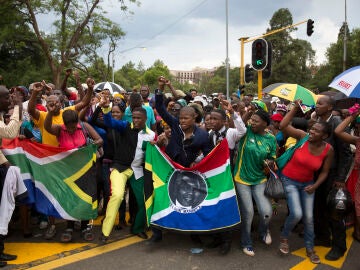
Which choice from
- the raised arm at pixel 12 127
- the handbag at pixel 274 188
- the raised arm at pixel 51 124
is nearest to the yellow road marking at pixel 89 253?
the raised arm at pixel 12 127

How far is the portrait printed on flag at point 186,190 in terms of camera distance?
176 inches

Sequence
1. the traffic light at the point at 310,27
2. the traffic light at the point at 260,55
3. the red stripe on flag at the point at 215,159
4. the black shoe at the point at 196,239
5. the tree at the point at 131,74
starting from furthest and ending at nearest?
the tree at the point at 131,74 < the traffic light at the point at 310,27 < the traffic light at the point at 260,55 < the black shoe at the point at 196,239 < the red stripe on flag at the point at 215,159

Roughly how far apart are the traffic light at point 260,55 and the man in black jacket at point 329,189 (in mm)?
5097

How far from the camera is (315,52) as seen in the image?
59.9 metres

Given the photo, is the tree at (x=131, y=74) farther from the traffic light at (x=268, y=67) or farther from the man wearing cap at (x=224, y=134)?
the man wearing cap at (x=224, y=134)

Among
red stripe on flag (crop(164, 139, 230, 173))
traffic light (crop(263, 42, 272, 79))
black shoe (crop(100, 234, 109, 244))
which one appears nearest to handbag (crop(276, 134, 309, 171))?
red stripe on flag (crop(164, 139, 230, 173))

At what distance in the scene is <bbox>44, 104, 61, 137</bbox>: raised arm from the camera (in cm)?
468

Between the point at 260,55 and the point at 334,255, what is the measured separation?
6.82m

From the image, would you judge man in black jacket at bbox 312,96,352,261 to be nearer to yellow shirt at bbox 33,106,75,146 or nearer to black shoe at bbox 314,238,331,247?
black shoe at bbox 314,238,331,247

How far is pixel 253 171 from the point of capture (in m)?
4.41

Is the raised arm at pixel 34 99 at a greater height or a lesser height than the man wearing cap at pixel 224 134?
greater

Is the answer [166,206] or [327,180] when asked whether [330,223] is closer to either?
[327,180]

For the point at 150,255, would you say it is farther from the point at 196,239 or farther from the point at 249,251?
the point at 249,251

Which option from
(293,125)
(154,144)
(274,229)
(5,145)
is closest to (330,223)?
(274,229)
